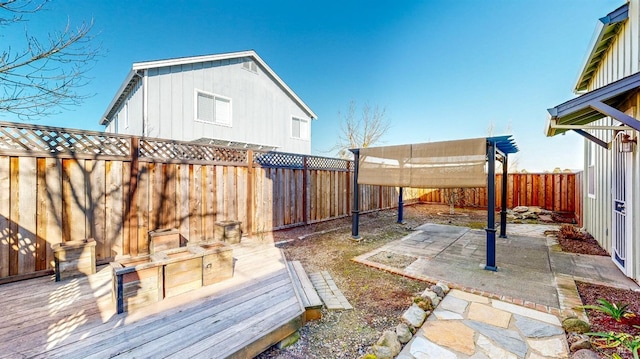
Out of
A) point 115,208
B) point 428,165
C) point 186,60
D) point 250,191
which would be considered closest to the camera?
point 115,208

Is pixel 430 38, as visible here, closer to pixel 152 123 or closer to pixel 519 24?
pixel 519 24

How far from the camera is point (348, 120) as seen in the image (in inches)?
596

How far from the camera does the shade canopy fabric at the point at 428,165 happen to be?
3.92 meters

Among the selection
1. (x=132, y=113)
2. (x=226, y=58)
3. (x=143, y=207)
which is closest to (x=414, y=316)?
(x=143, y=207)

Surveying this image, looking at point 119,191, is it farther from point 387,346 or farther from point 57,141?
point 387,346

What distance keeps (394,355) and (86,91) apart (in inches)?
240

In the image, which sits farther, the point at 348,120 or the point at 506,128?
the point at 348,120

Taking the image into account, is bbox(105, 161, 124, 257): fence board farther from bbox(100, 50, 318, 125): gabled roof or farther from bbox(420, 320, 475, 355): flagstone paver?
bbox(100, 50, 318, 125): gabled roof

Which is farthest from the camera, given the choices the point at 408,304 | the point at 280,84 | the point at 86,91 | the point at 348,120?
the point at 348,120

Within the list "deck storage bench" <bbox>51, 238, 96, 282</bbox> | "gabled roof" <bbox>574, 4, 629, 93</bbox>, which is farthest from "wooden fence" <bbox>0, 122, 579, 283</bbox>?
"gabled roof" <bbox>574, 4, 629, 93</bbox>

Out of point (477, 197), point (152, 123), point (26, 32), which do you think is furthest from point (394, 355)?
point (477, 197)

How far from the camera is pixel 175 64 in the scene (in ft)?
25.8

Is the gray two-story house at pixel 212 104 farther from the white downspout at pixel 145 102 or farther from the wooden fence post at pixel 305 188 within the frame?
the wooden fence post at pixel 305 188

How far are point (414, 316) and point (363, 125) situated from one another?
533 inches
